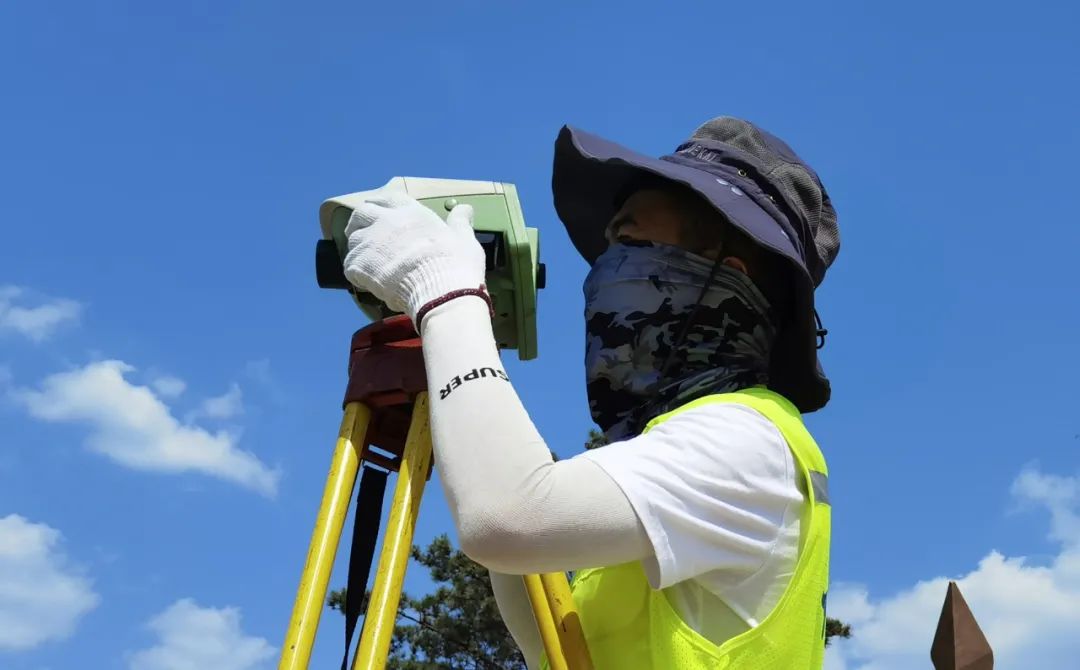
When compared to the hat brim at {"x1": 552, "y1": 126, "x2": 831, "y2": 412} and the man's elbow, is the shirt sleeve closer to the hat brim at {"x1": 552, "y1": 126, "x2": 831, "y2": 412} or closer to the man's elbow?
the man's elbow

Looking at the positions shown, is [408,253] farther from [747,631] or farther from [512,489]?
[747,631]

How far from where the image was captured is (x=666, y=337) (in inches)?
104

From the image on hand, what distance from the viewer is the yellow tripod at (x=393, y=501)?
2.39 meters

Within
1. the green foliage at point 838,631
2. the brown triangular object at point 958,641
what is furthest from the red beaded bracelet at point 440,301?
the green foliage at point 838,631

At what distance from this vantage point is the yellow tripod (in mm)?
2391

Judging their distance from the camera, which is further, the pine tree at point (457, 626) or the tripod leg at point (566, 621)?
the pine tree at point (457, 626)

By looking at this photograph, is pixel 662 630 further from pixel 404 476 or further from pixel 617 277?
pixel 617 277

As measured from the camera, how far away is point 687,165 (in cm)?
283

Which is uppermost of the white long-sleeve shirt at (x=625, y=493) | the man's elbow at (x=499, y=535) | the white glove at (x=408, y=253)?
the white glove at (x=408, y=253)

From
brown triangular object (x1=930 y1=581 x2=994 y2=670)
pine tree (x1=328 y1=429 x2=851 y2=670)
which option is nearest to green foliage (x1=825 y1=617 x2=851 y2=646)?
pine tree (x1=328 y1=429 x2=851 y2=670)

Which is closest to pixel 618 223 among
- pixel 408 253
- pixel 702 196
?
pixel 702 196

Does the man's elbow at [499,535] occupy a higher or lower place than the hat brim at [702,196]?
lower

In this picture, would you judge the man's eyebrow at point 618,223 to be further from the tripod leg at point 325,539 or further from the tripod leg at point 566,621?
the tripod leg at point 566,621

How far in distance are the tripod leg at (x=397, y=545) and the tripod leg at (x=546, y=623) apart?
0.30m
